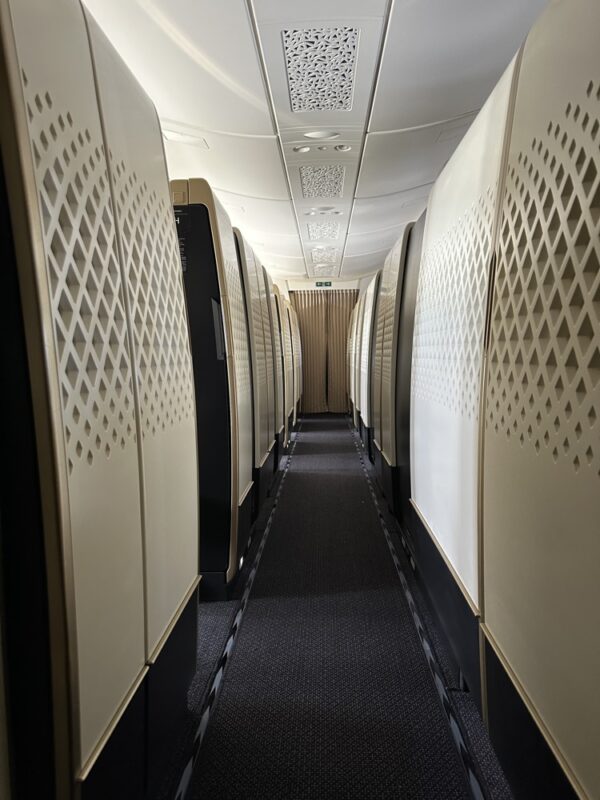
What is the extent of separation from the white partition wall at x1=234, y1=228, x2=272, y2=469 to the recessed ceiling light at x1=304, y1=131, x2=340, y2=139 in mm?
1153

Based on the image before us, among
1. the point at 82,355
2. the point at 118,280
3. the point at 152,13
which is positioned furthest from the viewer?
the point at 152,13

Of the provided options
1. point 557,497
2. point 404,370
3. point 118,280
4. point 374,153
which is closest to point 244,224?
point 374,153

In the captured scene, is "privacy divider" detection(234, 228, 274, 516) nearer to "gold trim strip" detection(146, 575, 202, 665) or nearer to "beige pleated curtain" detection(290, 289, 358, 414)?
"gold trim strip" detection(146, 575, 202, 665)

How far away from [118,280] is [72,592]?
752mm

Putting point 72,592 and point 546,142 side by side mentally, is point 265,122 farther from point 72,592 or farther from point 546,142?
point 72,592

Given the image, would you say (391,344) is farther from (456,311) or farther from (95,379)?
(95,379)

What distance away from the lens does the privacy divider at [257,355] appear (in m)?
3.57

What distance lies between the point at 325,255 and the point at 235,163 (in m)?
4.83

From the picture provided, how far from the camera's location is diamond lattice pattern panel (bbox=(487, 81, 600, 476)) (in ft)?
3.50

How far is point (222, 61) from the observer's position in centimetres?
344

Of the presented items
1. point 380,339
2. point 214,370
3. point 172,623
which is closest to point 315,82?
point 380,339

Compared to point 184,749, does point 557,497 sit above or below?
above

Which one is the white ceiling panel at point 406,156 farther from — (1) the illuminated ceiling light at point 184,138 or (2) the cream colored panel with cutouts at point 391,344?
(1) the illuminated ceiling light at point 184,138

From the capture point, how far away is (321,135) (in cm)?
Answer: 456
